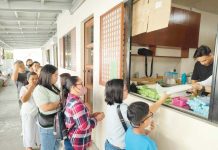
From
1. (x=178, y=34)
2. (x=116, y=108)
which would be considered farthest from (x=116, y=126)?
(x=178, y=34)

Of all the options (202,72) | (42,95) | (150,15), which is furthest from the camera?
(202,72)

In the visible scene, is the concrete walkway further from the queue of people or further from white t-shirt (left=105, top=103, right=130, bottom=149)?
white t-shirt (left=105, top=103, right=130, bottom=149)

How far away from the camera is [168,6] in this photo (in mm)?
1521

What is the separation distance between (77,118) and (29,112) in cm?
142

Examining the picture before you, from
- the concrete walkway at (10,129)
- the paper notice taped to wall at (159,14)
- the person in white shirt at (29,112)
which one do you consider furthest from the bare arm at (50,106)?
the concrete walkway at (10,129)

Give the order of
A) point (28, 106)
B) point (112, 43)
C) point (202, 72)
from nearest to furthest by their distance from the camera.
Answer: point (112, 43), point (202, 72), point (28, 106)

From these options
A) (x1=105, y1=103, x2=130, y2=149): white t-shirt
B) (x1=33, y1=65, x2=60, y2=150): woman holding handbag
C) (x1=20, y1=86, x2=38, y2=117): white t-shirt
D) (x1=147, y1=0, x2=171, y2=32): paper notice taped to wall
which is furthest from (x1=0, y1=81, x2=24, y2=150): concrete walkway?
(x1=147, y1=0, x2=171, y2=32): paper notice taped to wall

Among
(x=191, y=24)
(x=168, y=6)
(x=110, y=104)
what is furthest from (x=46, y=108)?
(x=191, y=24)

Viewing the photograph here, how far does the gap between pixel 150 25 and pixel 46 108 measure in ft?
4.29

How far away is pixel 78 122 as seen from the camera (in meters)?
1.62

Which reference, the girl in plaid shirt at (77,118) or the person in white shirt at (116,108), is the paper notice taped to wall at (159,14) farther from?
the girl in plaid shirt at (77,118)

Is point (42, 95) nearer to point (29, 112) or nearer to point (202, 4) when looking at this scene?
point (29, 112)

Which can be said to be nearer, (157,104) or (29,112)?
(157,104)

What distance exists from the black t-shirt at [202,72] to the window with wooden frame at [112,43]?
108cm
